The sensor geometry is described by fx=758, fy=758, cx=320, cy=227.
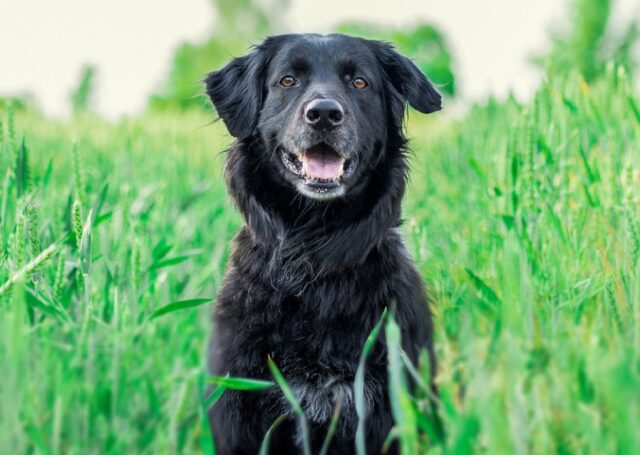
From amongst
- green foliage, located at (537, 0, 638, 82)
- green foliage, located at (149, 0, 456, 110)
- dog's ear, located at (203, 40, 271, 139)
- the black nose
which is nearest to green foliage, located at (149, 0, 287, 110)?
green foliage, located at (149, 0, 456, 110)

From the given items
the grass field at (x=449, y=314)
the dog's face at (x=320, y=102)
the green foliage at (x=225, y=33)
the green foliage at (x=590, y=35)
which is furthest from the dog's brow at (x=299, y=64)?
the green foliage at (x=225, y=33)

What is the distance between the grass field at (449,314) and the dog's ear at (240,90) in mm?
209

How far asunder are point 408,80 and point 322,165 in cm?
68

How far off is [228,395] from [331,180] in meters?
0.90

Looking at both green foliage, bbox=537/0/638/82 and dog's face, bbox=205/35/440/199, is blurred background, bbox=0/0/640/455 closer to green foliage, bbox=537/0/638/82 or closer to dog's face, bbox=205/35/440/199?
dog's face, bbox=205/35/440/199

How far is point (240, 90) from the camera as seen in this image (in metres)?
3.27

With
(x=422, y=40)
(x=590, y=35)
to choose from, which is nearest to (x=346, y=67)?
(x=590, y=35)

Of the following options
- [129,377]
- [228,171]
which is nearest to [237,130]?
[228,171]

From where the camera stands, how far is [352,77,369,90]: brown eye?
314 centimetres

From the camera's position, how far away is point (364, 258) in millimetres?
2799

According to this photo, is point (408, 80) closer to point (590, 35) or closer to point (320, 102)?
point (320, 102)

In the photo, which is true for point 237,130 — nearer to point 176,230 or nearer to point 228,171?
point 228,171

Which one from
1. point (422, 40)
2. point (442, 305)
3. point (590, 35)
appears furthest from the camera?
point (422, 40)

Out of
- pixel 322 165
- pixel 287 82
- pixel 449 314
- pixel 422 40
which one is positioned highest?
pixel 422 40
